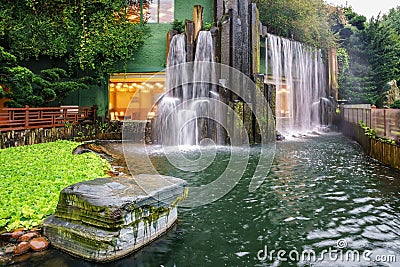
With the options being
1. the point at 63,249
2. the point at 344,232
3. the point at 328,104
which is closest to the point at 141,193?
the point at 63,249

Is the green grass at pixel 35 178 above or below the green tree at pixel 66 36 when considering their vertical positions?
below

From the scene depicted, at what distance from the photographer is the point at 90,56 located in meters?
19.1

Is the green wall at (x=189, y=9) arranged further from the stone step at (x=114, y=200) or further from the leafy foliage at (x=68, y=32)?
the stone step at (x=114, y=200)

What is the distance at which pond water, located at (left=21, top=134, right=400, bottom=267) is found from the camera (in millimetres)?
4074

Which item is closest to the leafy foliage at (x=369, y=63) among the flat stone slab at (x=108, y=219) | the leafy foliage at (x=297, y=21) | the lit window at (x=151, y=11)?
the leafy foliage at (x=297, y=21)

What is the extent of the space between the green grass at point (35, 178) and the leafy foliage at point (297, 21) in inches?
685

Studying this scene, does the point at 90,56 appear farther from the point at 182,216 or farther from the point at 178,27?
the point at 182,216

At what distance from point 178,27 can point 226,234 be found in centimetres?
1870

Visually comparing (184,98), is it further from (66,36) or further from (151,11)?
(151,11)

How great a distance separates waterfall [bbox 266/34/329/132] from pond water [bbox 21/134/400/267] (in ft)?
46.9

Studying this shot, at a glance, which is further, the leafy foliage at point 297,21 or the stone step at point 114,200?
the leafy foliage at point 297,21

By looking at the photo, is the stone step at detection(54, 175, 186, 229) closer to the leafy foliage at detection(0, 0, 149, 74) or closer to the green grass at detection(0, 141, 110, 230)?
the green grass at detection(0, 141, 110, 230)

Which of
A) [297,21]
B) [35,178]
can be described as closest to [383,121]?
[35,178]

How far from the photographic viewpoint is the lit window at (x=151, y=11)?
2292 centimetres
